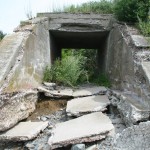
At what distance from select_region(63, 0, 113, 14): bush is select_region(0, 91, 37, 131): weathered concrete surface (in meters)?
4.16

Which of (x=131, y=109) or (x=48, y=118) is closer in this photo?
(x=131, y=109)

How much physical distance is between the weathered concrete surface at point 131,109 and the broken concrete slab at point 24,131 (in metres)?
1.11

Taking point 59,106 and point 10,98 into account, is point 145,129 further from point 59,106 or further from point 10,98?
point 59,106

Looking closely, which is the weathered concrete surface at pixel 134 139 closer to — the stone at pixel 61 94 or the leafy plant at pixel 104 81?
the stone at pixel 61 94

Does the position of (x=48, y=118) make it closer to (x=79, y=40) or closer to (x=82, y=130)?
(x=82, y=130)

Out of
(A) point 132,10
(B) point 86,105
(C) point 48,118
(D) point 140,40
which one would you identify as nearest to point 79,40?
(A) point 132,10

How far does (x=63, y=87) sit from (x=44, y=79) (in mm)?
441

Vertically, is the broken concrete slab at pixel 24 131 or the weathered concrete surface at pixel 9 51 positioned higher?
the weathered concrete surface at pixel 9 51

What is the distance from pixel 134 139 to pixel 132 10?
3810mm

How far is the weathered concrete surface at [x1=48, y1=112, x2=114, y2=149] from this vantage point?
3.50m

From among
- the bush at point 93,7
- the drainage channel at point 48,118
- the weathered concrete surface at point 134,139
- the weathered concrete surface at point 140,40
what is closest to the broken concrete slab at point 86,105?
the drainage channel at point 48,118

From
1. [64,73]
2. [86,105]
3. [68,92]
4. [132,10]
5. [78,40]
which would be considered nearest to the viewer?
[86,105]

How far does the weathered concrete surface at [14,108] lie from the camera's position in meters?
3.99

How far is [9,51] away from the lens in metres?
5.16
